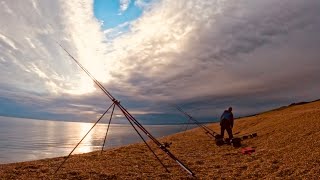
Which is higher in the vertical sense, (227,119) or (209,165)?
(227,119)

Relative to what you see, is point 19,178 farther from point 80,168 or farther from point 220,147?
point 220,147

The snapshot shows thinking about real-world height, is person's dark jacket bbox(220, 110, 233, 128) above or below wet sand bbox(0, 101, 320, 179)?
above

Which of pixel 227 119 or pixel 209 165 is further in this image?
pixel 227 119

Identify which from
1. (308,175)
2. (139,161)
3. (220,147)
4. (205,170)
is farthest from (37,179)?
(220,147)

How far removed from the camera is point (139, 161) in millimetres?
16922

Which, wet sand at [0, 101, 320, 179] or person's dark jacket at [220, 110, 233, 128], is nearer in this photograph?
wet sand at [0, 101, 320, 179]

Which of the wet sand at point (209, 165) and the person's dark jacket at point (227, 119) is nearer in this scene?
the wet sand at point (209, 165)

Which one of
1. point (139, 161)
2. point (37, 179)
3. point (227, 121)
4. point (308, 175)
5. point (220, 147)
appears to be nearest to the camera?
point (308, 175)

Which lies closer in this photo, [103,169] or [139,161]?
[103,169]

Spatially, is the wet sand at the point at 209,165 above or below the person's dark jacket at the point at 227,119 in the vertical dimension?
below

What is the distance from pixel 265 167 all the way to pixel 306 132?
7183 millimetres

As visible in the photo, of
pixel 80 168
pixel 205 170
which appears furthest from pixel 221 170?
pixel 80 168

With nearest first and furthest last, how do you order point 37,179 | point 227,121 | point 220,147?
1. point 37,179
2. point 220,147
3. point 227,121

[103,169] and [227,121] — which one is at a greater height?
[227,121]
